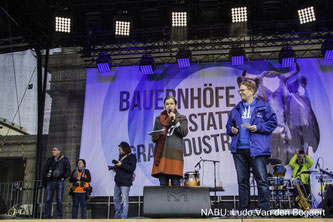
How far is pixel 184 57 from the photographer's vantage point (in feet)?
30.1

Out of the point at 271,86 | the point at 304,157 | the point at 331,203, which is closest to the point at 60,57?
the point at 271,86

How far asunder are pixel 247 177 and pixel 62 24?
20.4 feet

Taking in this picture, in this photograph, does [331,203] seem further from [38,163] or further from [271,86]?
[38,163]

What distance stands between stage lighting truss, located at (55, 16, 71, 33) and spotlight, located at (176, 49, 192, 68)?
8.82ft

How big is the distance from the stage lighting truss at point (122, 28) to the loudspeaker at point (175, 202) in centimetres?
613

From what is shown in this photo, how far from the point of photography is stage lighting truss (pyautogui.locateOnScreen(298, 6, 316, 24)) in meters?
7.97

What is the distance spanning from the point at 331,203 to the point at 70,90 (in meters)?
8.24

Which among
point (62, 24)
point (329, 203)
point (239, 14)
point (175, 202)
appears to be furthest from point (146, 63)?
point (329, 203)

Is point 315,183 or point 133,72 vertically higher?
point 133,72

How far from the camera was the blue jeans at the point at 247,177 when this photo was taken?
150 inches

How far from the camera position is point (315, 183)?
24.6ft

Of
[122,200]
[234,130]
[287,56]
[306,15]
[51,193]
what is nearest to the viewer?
[234,130]

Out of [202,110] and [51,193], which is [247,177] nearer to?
[51,193]

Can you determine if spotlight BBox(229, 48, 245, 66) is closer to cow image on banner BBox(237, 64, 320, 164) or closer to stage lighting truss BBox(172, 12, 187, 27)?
cow image on banner BBox(237, 64, 320, 164)
